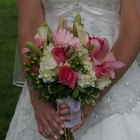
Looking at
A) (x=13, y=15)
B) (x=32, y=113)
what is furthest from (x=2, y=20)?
(x=32, y=113)

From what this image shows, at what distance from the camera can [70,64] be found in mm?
2912

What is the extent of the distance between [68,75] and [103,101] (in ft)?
1.77

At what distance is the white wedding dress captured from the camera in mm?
3340

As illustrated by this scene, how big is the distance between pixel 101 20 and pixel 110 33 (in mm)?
93

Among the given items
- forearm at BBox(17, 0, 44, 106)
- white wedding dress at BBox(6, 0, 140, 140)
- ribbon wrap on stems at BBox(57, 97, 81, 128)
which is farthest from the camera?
forearm at BBox(17, 0, 44, 106)

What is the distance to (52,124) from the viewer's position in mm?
3201

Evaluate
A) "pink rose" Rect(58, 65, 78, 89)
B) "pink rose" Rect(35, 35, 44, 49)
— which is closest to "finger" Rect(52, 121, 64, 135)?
"pink rose" Rect(58, 65, 78, 89)

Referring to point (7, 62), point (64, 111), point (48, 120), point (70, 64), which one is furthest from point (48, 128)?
point (7, 62)

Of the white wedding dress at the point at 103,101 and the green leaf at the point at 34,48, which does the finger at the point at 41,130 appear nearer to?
the white wedding dress at the point at 103,101

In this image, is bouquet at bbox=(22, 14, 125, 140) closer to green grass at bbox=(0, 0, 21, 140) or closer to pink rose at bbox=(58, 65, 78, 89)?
pink rose at bbox=(58, 65, 78, 89)

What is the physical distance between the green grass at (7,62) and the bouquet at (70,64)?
10.7ft

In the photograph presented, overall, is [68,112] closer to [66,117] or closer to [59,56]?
[66,117]

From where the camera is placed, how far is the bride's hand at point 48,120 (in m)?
3.17

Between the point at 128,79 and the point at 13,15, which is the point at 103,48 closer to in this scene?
the point at 128,79
